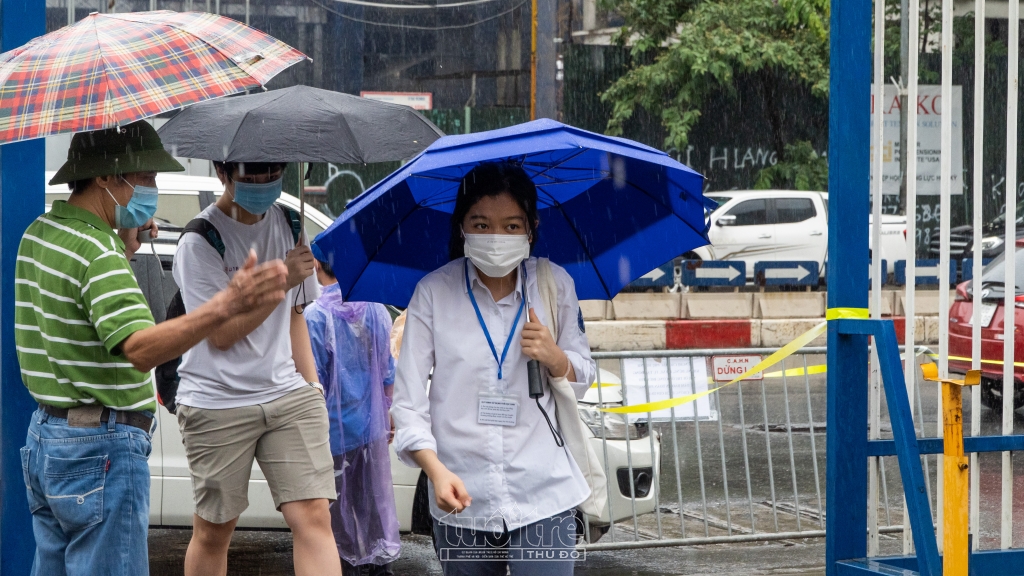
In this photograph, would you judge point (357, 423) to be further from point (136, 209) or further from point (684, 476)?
point (684, 476)

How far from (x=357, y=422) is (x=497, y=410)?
7.60 ft

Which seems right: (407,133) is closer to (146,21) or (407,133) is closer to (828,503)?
(146,21)

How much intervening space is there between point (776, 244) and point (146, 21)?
60.3 feet

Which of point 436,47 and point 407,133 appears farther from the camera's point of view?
point 436,47

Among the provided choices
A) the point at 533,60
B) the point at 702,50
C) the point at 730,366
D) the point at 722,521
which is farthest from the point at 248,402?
the point at 702,50

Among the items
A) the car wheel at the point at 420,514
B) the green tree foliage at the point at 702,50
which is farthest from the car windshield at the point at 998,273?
the green tree foliage at the point at 702,50

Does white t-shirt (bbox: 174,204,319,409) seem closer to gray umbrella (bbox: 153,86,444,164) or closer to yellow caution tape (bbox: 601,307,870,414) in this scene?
gray umbrella (bbox: 153,86,444,164)

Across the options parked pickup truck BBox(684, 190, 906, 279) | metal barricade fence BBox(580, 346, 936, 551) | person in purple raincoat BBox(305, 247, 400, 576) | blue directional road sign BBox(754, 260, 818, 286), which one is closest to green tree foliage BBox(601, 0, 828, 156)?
parked pickup truck BBox(684, 190, 906, 279)

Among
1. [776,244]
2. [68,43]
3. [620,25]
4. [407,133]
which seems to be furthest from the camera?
[620,25]

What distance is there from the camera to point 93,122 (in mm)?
3160

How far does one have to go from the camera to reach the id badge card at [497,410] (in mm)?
3221

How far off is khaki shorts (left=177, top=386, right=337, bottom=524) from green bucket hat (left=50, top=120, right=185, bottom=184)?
1.06 metres

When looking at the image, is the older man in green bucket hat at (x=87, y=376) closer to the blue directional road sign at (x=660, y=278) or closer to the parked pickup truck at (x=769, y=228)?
the blue directional road sign at (x=660, y=278)

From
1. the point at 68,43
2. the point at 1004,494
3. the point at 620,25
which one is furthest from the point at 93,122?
the point at 620,25
